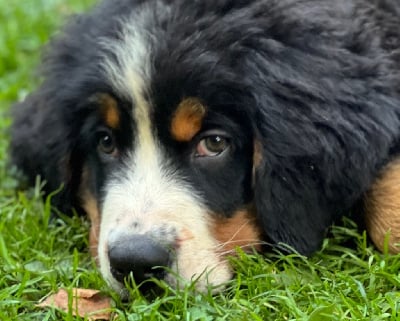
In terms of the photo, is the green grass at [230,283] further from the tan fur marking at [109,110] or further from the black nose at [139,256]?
the tan fur marking at [109,110]

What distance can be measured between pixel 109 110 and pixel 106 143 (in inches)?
9.6

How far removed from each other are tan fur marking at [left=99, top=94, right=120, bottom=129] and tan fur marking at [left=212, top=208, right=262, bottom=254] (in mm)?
721

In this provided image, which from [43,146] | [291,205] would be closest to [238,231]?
[291,205]

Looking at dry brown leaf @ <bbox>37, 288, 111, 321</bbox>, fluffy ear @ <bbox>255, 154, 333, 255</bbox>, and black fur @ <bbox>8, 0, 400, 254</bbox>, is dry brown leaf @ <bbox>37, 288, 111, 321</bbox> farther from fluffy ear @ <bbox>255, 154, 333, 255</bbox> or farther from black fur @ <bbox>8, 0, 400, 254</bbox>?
fluffy ear @ <bbox>255, 154, 333, 255</bbox>

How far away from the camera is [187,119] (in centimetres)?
464

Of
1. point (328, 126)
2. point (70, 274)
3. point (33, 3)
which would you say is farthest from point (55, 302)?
point (33, 3)

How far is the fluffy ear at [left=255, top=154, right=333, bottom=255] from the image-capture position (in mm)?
4652

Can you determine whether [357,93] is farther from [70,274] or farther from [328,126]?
[70,274]

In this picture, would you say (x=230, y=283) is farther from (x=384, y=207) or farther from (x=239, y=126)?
(x=384, y=207)

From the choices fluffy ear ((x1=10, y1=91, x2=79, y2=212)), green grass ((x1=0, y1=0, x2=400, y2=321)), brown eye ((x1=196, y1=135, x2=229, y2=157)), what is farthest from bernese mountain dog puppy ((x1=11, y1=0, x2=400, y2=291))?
fluffy ear ((x1=10, y1=91, x2=79, y2=212))

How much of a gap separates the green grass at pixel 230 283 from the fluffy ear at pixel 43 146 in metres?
0.12

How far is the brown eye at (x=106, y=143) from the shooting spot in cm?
497

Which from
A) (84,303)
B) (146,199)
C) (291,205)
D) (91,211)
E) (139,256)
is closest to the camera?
(139,256)

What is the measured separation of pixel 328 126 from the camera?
183 inches
